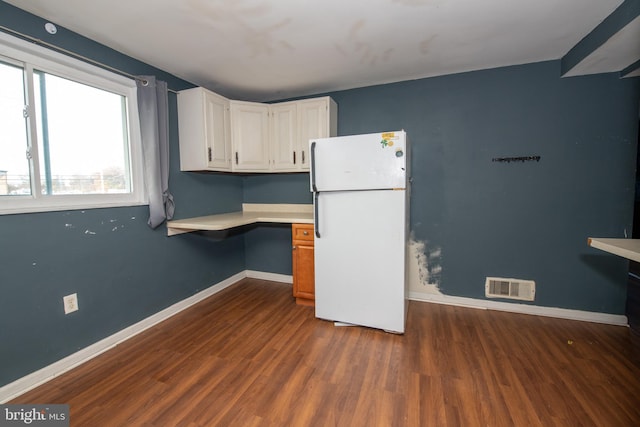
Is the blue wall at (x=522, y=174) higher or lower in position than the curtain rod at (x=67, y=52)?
lower

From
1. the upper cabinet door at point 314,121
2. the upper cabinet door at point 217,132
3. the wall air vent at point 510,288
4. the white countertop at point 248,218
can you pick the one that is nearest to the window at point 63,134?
the white countertop at point 248,218

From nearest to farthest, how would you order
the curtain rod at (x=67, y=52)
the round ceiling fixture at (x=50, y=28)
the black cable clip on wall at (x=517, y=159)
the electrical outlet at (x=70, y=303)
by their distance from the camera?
1. the curtain rod at (x=67, y=52)
2. the round ceiling fixture at (x=50, y=28)
3. the electrical outlet at (x=70, y=303)
4. the black cable clip on wall at (x=517, y=159)

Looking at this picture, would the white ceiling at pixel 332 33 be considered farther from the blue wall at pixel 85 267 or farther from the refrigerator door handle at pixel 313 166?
the refrigerator door handle at pixel 313 166

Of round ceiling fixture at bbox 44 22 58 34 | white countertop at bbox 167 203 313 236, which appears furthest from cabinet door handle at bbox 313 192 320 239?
round ceiling fixture at bbox 44 22 58 34

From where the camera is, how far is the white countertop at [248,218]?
7.66 ft

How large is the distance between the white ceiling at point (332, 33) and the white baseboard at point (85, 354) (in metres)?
2.16

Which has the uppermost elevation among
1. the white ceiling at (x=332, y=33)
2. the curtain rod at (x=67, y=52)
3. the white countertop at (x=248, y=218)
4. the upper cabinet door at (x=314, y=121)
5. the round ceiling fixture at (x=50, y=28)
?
the white ceiling at (x=332, y=33)

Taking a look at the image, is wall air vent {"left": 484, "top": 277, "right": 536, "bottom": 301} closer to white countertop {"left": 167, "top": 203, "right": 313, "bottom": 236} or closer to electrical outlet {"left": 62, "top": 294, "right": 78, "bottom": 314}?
white countertop {"left": 167, "top": 203, "right": 313, "bottom": 236}

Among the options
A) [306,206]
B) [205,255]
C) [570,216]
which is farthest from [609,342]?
[205,255]

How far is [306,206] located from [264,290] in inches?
43.3

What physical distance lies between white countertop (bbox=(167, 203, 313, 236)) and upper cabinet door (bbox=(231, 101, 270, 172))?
0.54m

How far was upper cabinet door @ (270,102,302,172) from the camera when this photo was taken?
9.39ft

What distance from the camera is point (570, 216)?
2.32m

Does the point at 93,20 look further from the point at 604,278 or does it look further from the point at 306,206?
the point at 604,278
